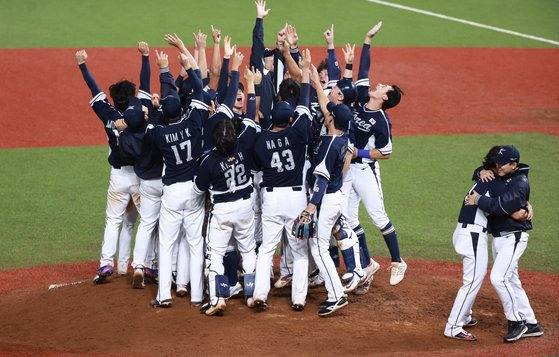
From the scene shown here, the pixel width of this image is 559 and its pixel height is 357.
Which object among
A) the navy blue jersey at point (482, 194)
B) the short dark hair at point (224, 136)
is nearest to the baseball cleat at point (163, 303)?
the short dark hair at point (224, 136)

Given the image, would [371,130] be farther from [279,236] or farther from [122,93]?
[122,93]

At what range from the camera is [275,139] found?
7.18 meters

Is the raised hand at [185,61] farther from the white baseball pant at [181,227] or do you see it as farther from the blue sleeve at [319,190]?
the blue sleeve at [319,190]

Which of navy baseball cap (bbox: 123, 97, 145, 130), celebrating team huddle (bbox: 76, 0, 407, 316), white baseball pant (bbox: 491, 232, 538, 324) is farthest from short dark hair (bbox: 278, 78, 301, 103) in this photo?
white baseball pant (bbox: 491, 232, 538, 324)

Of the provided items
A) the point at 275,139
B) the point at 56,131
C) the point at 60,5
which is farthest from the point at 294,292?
the point at 60,5

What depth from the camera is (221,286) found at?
7.26 metres

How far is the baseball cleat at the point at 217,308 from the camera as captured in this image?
7.16 m

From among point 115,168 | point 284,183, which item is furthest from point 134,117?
point 284,183

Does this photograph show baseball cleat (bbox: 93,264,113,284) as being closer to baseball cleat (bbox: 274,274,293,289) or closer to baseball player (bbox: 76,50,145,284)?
baseball player (bbox: 76,50,145,284)

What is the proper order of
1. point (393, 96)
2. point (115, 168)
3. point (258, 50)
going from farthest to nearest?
point (258, 50) < point (115, 168) < point (393, 96)

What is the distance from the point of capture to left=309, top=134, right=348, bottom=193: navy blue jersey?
280 inches

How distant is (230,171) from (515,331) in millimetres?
2654

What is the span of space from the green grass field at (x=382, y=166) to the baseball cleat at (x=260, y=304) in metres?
2.83

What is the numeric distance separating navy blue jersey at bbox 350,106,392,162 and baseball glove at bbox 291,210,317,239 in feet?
4.04
